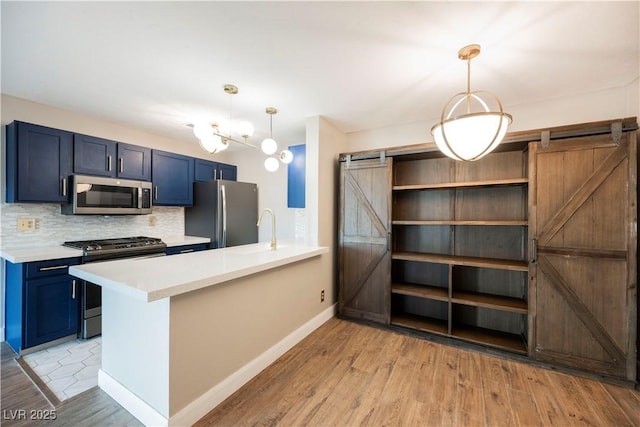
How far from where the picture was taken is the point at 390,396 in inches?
71.5

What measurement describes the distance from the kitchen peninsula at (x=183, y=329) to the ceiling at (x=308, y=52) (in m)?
1.45

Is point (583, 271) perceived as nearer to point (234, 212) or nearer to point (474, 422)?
point (474, 422)

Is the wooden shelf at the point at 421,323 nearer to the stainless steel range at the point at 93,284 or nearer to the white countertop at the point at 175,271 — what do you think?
the white countertop at the point at 175,271

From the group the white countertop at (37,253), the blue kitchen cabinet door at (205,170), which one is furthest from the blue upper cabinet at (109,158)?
the white countertop at (37,253)

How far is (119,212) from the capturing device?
3.04m

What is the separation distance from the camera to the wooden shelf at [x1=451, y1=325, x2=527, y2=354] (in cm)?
238

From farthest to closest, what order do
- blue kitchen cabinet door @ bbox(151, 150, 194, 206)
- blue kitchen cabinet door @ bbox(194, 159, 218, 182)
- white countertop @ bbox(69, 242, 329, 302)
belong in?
1. blue kitchen cabinet door @ bbox(194, 159, 218, 182)
2. blue kitchen cabinet door @ bbox(151, 150, 194, 206)
3. white countertop @ bbox(69, 242, 329, 302)

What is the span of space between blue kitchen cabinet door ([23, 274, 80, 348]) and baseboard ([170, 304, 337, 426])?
1902mm

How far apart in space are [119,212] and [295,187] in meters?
2.08

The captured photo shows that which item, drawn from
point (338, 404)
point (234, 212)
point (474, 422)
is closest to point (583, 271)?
point (474, 422)

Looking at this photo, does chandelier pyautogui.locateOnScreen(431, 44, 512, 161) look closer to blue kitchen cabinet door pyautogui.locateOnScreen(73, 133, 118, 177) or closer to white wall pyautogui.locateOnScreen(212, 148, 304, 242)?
white wall pyautogui.locateOnScreen(212, 148, 304, 242)

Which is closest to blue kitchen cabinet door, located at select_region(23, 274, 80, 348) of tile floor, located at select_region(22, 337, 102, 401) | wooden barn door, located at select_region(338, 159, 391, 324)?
tile floor, located at select_region(22, 337, 102, 401)

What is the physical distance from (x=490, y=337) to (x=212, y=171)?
14.2 feet

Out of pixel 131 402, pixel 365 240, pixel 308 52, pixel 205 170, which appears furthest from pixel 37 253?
pixel 365 240
